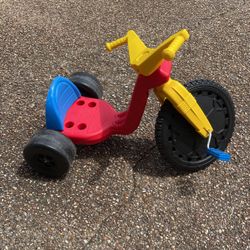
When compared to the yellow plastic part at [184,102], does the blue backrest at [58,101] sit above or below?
below

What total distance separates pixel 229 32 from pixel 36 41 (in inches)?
52.3

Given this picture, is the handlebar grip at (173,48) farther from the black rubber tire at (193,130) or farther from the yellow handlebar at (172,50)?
the black rubber tire at (193,130)

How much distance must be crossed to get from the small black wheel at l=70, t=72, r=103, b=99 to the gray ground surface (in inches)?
10.0

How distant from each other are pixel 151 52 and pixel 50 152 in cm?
58

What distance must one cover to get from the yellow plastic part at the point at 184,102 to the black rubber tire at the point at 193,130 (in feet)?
0.16

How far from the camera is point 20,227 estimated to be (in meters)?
1.78

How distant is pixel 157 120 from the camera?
183 centimetres

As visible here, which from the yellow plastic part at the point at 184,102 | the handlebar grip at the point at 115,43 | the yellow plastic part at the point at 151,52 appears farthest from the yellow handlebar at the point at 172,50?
the handlebar grip at the point at 115,43

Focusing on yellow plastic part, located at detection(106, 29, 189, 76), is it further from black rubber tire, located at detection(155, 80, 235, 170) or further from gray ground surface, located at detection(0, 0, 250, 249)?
gray ground surface, located at detection(0, 0, 250, 249)

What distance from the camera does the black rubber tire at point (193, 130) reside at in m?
1.83

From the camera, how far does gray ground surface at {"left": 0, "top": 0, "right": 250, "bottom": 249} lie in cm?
179

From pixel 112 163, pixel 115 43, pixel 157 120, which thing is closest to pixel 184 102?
pixel 157 120

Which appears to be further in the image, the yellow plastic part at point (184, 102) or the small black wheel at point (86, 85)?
the small black wheel at point (86, 85)

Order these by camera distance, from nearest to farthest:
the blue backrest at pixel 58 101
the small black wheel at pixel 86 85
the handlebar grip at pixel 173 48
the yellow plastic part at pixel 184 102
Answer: the handlebar grip at pixel 173 48 → the yellow plastic part at pixel 184 102 → the blue backrest at pixel 58 101 → the small black wheel at pixel 86 85
